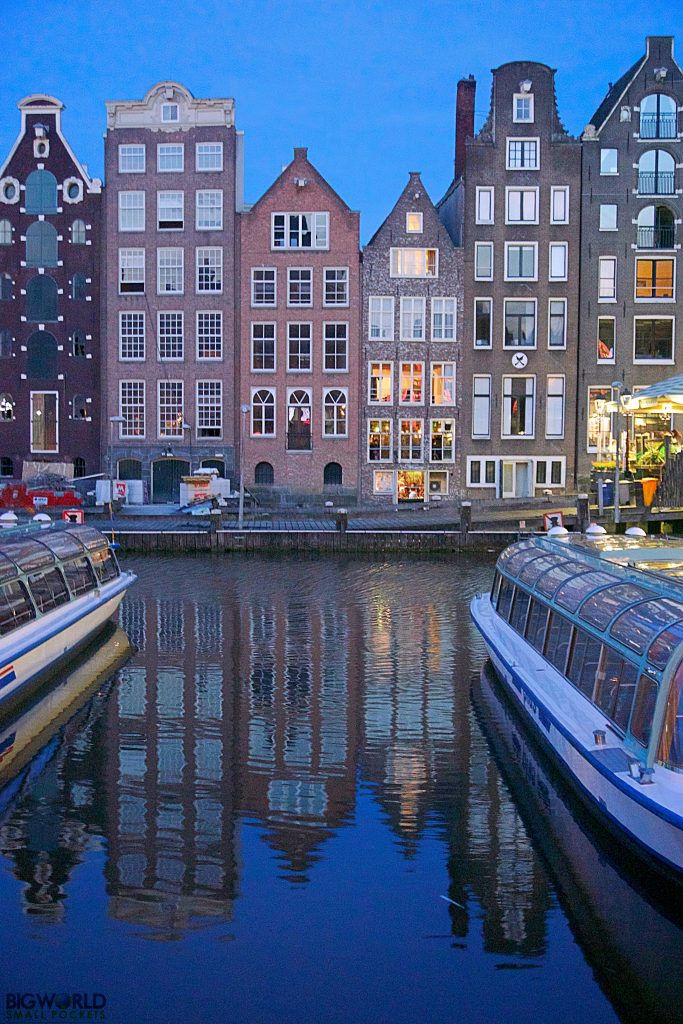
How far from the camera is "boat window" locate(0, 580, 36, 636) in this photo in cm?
1408

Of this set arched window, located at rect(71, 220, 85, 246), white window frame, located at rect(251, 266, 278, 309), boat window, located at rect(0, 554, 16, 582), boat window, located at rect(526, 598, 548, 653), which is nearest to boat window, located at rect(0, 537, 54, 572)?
boat window, located at rect(0, 554, 16, 582)

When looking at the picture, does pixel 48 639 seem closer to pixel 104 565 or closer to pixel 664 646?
pixel 104 565

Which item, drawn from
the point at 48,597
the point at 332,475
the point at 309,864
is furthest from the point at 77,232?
the point at 309,864

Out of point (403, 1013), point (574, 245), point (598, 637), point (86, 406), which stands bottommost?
point (403, 1013)

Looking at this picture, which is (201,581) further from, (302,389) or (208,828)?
(302,389)

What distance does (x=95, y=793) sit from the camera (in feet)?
35.2

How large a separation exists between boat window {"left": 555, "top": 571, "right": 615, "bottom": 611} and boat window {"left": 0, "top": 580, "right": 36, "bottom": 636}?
763cm

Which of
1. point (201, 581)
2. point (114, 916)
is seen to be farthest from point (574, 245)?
point (114, 916)

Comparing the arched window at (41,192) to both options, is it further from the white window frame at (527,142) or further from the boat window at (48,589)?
the boat window at (48,589)

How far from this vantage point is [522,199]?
4744cm

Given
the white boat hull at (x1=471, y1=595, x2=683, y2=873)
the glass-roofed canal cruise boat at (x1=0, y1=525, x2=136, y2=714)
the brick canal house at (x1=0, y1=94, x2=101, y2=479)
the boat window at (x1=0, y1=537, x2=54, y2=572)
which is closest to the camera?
the white boat hull at (x1=471, y1=595, x2=683, y2=873)

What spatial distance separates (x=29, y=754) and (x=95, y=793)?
1.74 meters

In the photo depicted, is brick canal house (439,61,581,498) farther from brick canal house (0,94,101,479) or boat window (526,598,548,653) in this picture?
boat window (526,598,548,653)

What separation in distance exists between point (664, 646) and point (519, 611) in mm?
6463
